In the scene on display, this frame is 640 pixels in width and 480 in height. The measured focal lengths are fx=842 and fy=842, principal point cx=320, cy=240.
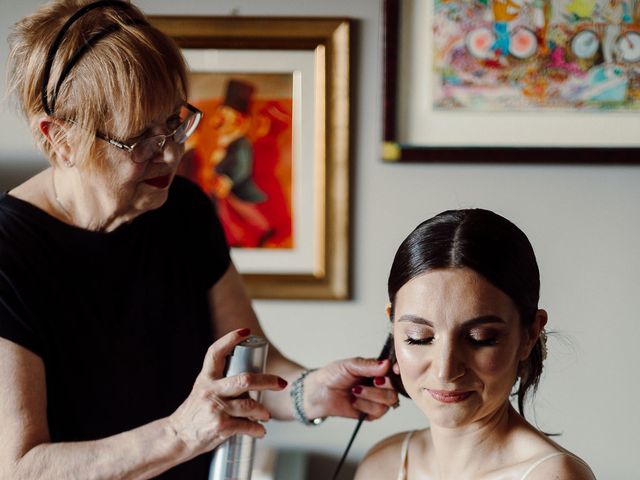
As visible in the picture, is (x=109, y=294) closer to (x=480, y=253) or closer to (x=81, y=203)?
(x=81, y=203)

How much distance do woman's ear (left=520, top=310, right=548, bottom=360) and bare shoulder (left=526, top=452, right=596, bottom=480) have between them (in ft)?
0.49

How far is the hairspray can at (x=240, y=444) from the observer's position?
113 cm

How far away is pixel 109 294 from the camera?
148 centimetres

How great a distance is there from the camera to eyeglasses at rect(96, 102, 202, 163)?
Answer: 4.38 ft

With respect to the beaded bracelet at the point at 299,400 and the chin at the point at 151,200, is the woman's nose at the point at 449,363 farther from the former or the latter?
the chin at the point at 151,200

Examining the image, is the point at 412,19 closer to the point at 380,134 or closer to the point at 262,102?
the point at 380,134

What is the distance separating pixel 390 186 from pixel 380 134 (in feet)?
0.48

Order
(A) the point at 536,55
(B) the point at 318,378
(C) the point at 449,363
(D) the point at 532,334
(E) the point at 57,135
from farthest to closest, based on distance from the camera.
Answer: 1. (A) the point at 536,55
2. (B) the point at 318,378
3. (E) the point at 57,135
4. (D) the point at 532,334
5. (C) the point at 449,363

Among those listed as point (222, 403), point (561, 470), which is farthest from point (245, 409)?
point (561, 470)

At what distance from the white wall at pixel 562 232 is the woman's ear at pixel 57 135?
44.0 inches

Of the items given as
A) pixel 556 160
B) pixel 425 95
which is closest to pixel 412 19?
pixel 425 95

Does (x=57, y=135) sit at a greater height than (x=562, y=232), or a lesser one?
greater

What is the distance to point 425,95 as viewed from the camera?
2.34 meters

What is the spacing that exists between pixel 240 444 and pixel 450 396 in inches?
11.7
